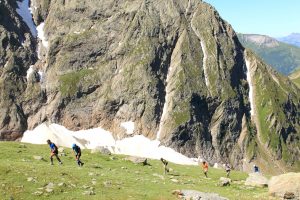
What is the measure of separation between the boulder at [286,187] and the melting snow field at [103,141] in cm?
12866

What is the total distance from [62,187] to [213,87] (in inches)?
6669

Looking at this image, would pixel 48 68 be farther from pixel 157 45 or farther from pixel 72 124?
pixel 157 45

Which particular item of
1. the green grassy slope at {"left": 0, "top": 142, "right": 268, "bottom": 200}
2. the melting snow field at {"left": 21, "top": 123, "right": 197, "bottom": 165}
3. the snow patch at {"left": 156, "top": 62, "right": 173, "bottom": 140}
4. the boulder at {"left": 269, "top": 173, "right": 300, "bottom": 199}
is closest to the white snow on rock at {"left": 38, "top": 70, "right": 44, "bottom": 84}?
the melting snow field at {"left": 21, "top": 123, "right": 197, "bottom": 165}

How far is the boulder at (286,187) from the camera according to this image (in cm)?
3779

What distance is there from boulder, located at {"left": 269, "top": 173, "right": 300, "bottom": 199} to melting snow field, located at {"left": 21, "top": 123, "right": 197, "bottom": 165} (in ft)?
422

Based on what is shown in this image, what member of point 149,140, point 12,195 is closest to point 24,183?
point 12,195

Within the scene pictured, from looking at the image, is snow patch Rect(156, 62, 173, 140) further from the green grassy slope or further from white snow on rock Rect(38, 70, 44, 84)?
the green grassy slope

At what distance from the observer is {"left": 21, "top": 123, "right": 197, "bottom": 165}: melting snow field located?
171m

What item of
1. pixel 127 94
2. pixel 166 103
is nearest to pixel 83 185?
pixel 127 94

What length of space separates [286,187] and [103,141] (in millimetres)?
142860

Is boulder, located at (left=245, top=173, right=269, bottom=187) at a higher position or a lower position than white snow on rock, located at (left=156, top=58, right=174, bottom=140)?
lower

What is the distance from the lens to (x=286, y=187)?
127 ft

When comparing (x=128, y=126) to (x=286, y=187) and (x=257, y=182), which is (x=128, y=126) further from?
(x=286, y=187)

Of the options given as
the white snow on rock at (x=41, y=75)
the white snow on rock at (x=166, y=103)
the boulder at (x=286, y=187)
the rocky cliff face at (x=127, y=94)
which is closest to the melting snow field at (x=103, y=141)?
the rocky cliff face at (x=127, y=94)
